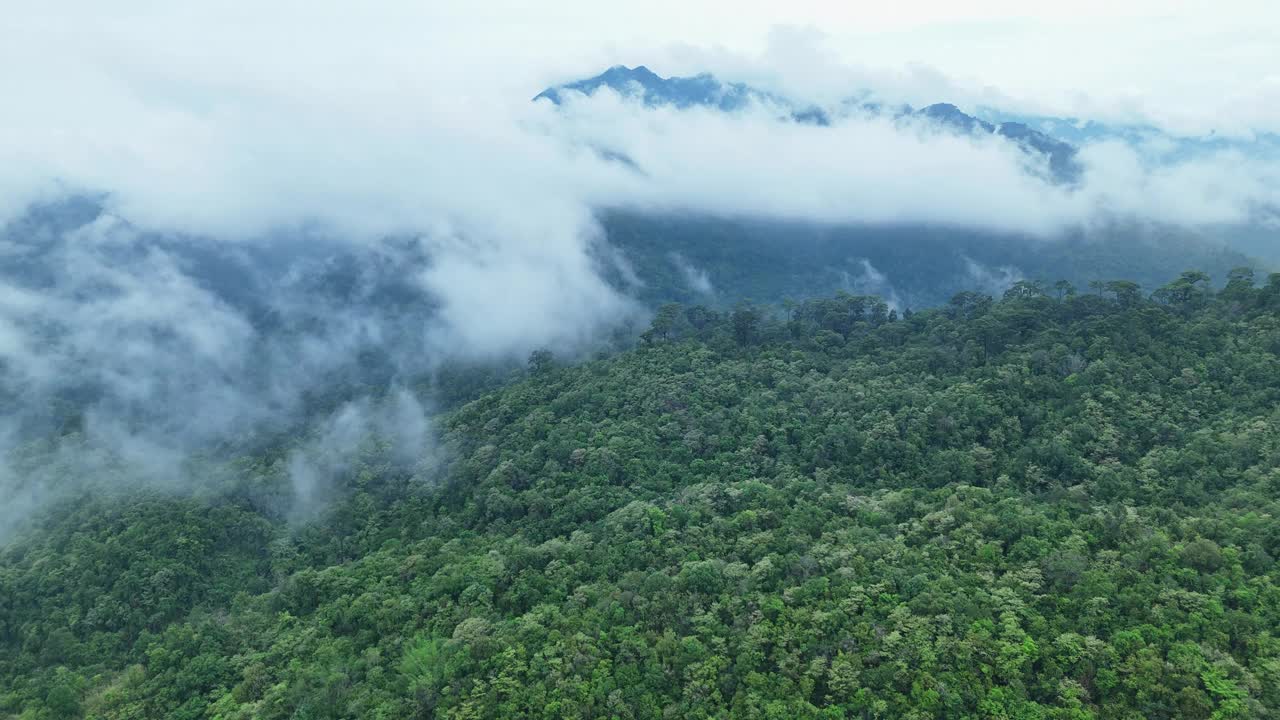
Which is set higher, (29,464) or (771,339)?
(771,339)

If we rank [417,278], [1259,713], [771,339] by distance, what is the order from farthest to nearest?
[417,278] → [771,339] → [1259,713]

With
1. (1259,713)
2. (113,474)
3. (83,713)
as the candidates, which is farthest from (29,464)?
(1259,713)

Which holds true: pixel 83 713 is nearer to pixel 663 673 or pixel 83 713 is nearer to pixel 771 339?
pixel 663 673

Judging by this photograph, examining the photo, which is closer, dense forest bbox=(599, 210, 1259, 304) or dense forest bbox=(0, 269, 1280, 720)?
dense forest bbox=(0, 269, 1280, 720)

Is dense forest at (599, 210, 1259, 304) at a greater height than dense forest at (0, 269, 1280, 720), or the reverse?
dense forest at (0, 269, 1280, 720)

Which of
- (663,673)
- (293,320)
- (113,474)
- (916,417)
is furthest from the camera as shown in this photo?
(293,320)

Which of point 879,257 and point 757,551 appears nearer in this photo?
point 757,551

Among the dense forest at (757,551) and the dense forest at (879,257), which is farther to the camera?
the dense forest at (879,257)

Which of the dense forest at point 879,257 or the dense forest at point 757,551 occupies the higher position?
the dense forest at point 757,551
